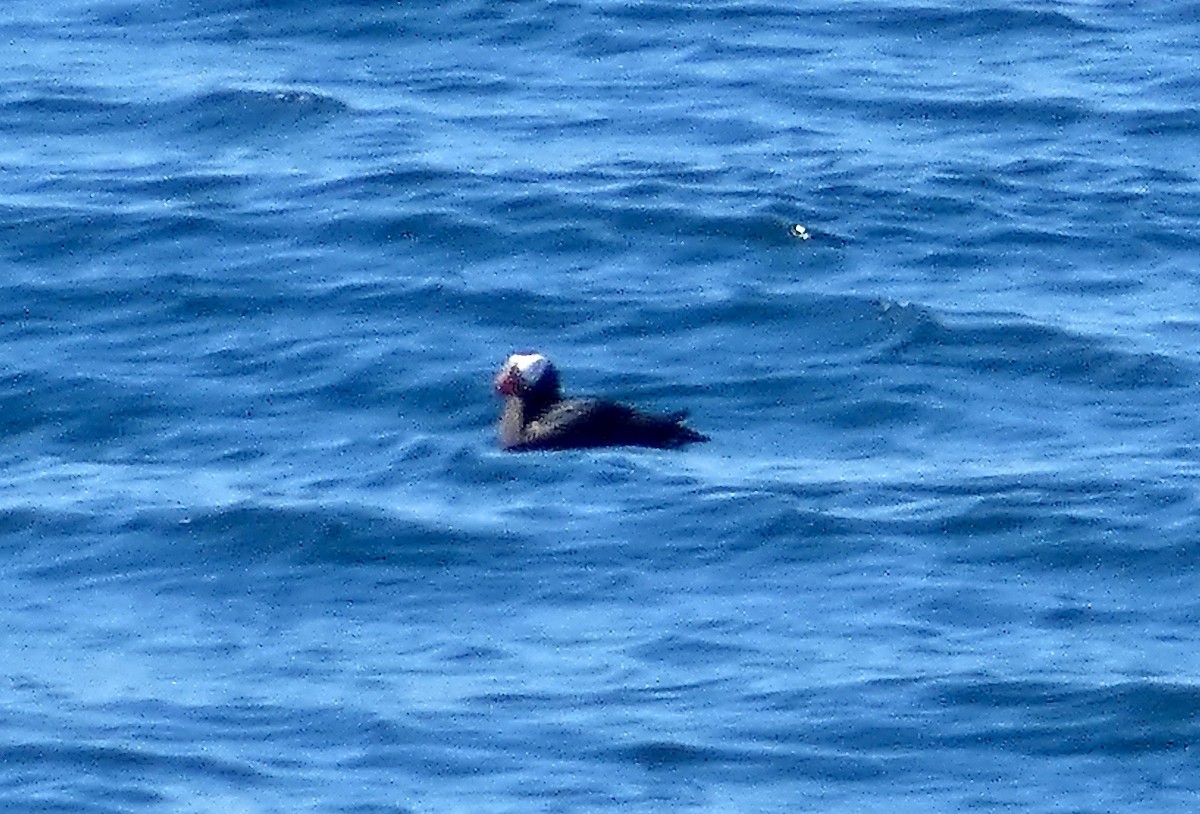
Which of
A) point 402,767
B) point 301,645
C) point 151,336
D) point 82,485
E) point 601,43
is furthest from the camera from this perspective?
point 601,43

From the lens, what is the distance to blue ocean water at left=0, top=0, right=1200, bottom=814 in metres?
13.9

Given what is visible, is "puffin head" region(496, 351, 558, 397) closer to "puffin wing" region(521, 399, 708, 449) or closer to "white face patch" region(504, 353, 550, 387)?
"white face patch" region(504, 353, 550, 387)

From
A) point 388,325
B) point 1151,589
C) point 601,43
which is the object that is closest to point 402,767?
point 1151,589

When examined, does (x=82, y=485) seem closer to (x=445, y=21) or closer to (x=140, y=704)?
(x=140, y=704)

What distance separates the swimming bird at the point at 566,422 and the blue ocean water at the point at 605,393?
4.3 inches

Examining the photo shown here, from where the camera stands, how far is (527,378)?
1773 centimetres

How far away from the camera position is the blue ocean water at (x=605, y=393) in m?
13.9

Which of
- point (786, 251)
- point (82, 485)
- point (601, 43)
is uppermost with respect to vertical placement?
point (601, 43)

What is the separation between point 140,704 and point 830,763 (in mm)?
2944

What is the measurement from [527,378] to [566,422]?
1.56 feet

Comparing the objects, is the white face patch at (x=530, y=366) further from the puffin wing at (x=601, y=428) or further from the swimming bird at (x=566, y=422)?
the puffin wing at (x=601, y=428)

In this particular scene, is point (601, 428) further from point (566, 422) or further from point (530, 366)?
point (530, 366)

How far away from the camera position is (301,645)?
14938 millimetres

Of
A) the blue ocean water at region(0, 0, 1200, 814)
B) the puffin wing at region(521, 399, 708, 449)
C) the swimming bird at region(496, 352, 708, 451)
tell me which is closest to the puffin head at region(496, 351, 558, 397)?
the swimming bird at region(496, 352, 708, 451)
